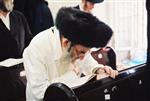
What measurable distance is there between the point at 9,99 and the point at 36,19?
0.70 metres

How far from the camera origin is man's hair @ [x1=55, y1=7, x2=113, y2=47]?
104 cm

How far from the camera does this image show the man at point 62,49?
105 cm

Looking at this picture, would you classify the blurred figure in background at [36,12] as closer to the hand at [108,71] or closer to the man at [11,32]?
the man at [11,32]

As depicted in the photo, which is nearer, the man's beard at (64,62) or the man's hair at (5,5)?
the man's beard at (64,62)

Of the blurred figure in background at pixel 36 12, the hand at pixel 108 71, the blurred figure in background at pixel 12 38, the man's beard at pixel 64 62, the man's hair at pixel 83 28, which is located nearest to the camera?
the man's hair at pixel 83 28

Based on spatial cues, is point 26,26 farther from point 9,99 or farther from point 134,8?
point 134,8

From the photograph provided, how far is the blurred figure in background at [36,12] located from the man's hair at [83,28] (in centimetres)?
112

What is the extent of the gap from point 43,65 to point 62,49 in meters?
0.11

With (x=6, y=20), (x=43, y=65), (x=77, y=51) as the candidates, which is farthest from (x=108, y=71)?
(x=6, y=20)

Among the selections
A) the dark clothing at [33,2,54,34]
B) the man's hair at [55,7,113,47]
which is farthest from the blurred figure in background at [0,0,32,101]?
the man's hair at [55,7,113,47]

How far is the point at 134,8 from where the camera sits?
7.93 ft

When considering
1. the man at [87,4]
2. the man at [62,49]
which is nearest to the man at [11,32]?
the man at [87,4]

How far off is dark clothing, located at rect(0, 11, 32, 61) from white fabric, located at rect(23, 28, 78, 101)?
775 mm

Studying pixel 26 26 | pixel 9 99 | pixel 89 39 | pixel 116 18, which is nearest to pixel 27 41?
pixel 26 26
